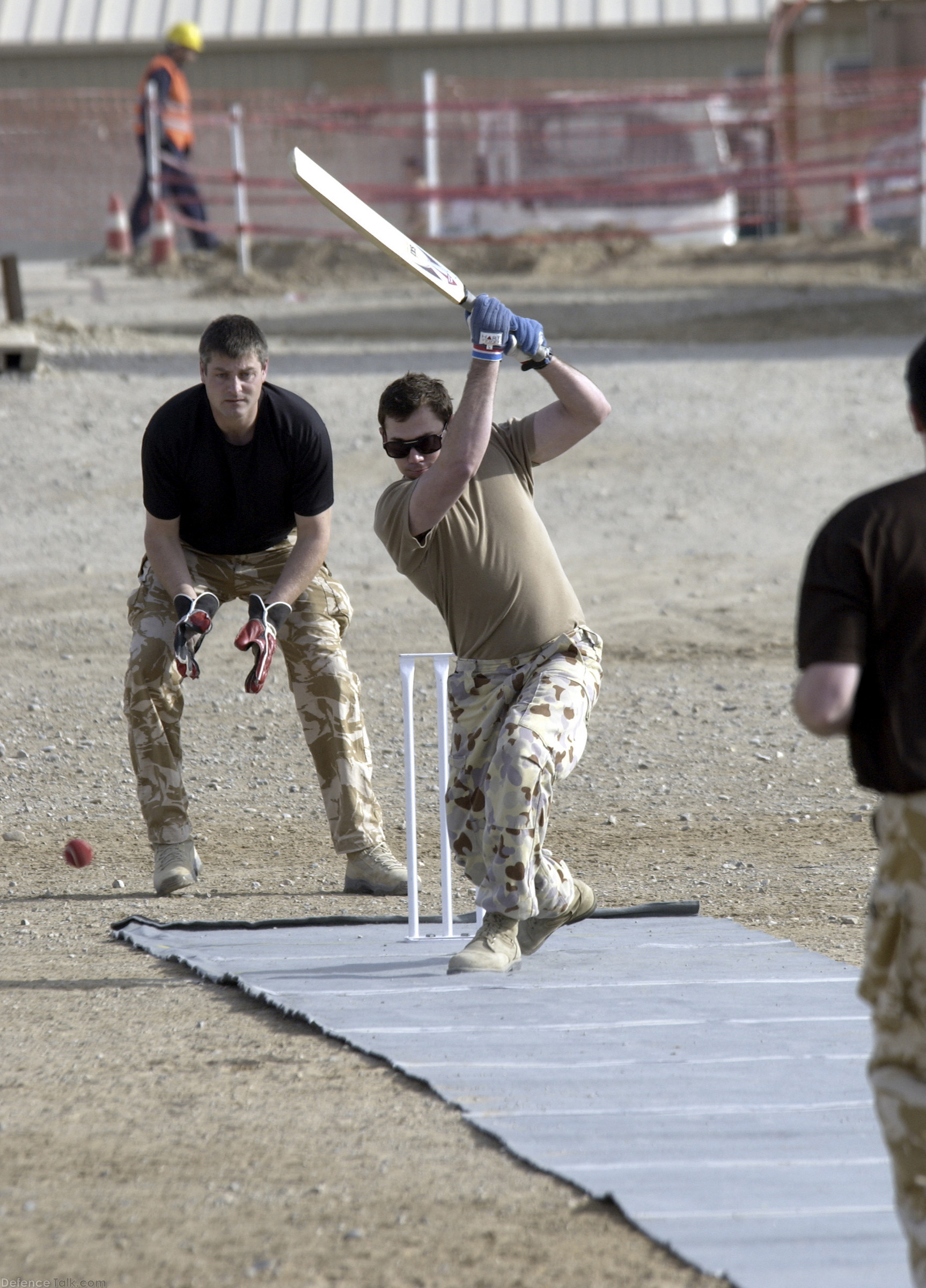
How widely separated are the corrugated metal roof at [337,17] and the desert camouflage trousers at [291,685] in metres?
22.6

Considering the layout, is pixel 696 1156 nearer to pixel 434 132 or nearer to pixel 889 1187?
pixel 889 1187

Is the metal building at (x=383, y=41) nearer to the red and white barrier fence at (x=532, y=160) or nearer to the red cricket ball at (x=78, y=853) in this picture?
the red and white barrier fence at (x=532, y=160)

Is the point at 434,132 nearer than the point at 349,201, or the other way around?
the point at 349,201

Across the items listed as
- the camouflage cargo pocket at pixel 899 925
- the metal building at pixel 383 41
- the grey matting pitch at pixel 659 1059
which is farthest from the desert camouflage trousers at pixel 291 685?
the metal building at pixel 383 41

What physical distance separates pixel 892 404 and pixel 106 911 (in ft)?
32.1

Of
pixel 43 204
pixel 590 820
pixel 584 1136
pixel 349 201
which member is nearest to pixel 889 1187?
pixel 584 1136

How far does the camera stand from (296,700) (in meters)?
6.23

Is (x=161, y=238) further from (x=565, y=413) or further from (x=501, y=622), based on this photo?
(x=501, y=622)

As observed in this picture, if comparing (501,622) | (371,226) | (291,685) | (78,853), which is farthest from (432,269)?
(78,853)

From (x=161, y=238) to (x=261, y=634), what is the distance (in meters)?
16.1

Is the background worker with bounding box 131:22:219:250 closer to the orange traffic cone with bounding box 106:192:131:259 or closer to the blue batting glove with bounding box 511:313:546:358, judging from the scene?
the orange traffic cone with bounding box 106:192:131:259

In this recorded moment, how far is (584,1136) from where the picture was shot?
3.64 m

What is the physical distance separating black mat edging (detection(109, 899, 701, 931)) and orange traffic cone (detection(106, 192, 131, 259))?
1740 cm

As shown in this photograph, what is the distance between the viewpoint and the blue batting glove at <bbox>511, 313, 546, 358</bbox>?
4.70 meters
